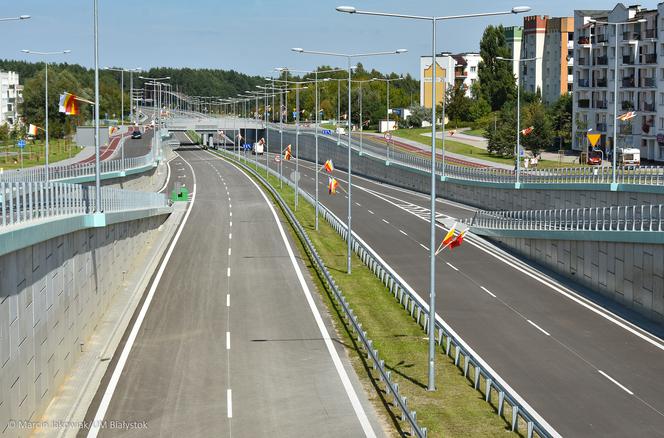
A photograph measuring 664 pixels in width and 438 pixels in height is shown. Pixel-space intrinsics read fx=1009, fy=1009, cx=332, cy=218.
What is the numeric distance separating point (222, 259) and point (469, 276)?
486 inches

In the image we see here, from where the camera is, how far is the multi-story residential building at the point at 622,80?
3802 inches

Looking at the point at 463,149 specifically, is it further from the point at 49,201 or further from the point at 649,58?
the point at 49,201

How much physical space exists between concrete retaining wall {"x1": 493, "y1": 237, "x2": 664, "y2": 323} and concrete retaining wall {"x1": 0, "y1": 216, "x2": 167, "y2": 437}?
65.6 ft

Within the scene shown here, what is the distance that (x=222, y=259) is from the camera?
5000 centimetres

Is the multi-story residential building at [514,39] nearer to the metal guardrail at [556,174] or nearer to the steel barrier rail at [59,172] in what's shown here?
the metal guardrail at [556,174]

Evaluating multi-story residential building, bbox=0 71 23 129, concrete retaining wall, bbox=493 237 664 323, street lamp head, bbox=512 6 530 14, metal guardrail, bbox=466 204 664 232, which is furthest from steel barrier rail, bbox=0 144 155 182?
multi-story residential building, bbox=0 71 23 129

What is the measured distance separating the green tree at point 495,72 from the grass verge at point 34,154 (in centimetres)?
5937

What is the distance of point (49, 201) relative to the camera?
97.7 ft

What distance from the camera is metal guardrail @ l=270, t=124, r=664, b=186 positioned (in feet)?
188

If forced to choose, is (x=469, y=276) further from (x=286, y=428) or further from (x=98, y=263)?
(x=286, y=428)

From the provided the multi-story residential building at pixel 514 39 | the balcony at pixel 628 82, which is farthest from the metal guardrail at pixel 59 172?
the multi-story residential building at pixel 514 39

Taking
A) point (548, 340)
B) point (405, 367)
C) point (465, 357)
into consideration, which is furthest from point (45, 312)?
point (548, 340)

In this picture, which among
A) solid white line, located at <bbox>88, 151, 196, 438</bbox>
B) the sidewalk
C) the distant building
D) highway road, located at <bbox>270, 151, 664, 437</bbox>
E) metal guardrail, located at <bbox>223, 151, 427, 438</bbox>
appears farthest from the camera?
the distant building

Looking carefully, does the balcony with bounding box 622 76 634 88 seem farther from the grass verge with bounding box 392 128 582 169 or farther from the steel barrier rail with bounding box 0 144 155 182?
the steel barrier rail with bounding box 0 144 155 182
